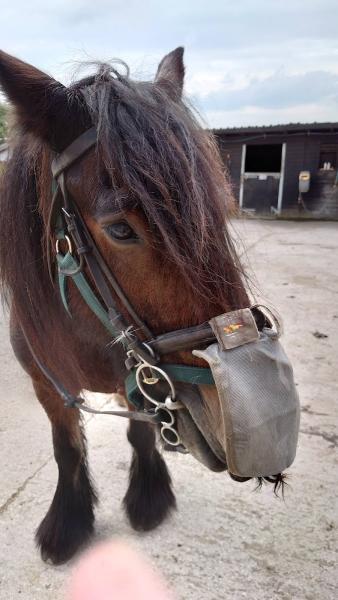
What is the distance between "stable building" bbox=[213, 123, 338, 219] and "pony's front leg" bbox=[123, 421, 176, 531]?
12.7 meters

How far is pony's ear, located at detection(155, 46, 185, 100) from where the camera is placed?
4.21ft

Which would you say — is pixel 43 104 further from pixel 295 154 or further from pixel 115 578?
pixel 295 154

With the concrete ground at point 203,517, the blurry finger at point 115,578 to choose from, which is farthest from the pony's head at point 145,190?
the blurry finger at point 115,578

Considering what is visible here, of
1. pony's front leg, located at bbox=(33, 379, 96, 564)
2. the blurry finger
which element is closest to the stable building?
→ pony's front leg, located at bbox=(33, 379, 96, 564)

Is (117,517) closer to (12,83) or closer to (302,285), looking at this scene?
(12,83)

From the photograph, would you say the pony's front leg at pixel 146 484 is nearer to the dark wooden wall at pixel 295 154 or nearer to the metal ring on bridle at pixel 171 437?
the metal ring on bridle at pixel 171 437

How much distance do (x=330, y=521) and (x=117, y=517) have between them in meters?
1.03

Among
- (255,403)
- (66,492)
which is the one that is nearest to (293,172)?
(66,492)

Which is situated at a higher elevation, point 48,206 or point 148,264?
point 48,206

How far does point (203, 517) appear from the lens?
1.99 meters

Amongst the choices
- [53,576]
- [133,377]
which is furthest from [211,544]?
[133,377]

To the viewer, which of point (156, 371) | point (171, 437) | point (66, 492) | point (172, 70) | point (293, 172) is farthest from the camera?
point (293, 172)

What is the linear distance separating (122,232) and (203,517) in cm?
161

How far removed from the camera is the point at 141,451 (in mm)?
2082
